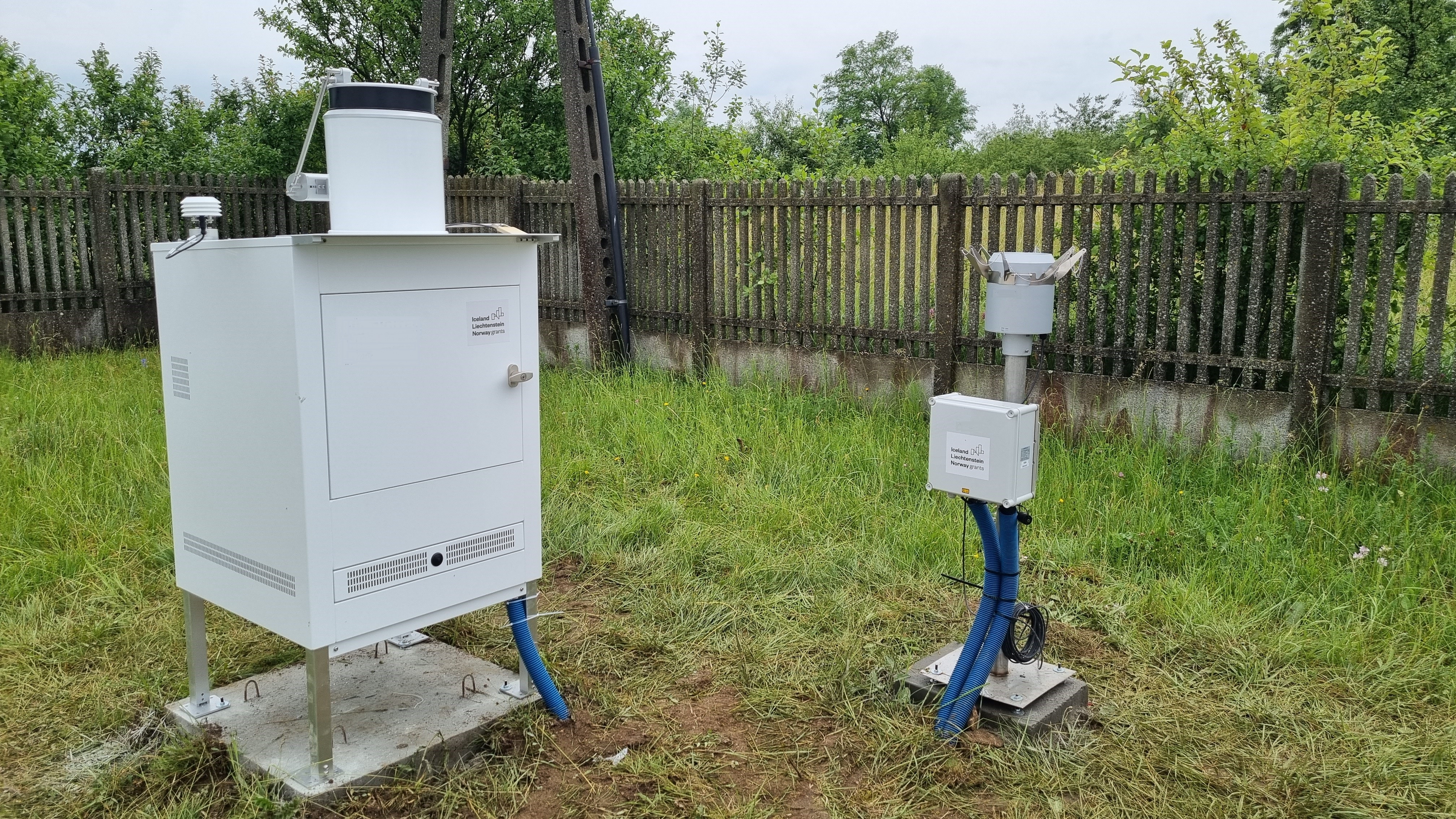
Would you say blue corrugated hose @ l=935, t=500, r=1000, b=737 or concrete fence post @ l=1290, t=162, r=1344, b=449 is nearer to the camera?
blue corrugated hose @ l=935, t=500, r=1000, b=737

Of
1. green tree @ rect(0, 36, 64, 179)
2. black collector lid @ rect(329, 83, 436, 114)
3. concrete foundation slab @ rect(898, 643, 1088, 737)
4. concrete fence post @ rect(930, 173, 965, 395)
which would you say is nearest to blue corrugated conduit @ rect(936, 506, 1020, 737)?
concrete foundation slab @ rect(898, 643, 1088, 737)

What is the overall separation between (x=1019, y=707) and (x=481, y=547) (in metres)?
1.80

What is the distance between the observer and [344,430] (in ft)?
9.27

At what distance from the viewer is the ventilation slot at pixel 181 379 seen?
10.4ft

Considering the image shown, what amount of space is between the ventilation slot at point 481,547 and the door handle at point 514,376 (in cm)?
47

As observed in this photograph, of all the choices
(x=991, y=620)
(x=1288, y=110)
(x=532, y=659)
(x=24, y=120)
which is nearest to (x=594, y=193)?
(x=1288, y=110)

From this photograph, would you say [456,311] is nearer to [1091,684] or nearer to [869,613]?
[869,613]

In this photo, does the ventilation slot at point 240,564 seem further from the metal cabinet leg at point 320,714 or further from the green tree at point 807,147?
the green tree at point 807,147

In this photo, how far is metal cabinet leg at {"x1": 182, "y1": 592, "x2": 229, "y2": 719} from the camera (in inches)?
134

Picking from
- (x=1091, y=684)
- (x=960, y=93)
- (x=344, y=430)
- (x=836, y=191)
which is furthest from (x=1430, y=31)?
(x=960, y=93)

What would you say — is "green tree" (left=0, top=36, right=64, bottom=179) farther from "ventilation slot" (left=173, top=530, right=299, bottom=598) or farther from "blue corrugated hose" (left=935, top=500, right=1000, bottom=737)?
"blue corrugated hose" (left=935, top=500, right=1000, bottom=737)

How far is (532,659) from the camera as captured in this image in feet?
11.3

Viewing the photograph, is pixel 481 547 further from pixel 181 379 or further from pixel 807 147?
pixel 807 147

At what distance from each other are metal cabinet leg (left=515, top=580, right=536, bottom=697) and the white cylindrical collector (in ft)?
4.04
